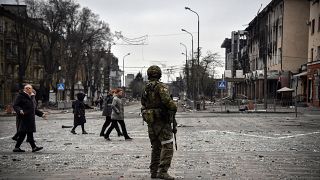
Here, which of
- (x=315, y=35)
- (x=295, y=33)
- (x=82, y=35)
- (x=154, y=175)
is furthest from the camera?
(x=82, y=35)

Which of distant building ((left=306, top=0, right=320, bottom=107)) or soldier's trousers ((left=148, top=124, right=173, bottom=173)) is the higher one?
distant building ((left=306, top=0, right=320, bottom=107))

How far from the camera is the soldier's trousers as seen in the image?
316 inches

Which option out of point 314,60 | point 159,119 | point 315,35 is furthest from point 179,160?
point 315,35

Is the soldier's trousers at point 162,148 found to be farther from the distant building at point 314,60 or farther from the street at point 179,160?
the distant building at point 314,60

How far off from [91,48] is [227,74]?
2043 cm

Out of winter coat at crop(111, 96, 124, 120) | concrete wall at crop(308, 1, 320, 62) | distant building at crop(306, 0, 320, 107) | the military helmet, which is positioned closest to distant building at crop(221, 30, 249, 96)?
distant building at crop(306, 0, 320, 107)

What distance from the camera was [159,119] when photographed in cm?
812

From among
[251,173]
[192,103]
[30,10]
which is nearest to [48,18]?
[30,10]

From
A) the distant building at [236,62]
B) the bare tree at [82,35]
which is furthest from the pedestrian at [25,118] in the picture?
the distant building at [236,62]

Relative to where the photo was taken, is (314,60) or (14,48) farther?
(14,48)

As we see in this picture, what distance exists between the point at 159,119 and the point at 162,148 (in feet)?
1.52

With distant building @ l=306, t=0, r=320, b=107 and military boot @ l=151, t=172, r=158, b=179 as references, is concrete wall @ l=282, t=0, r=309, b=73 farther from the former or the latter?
military boot @ l=151, t=172, r=158, b=179

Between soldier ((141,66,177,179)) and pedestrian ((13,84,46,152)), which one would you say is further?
pedestrian ((13,84,46,152))

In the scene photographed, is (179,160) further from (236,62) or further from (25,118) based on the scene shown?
(236,62)
